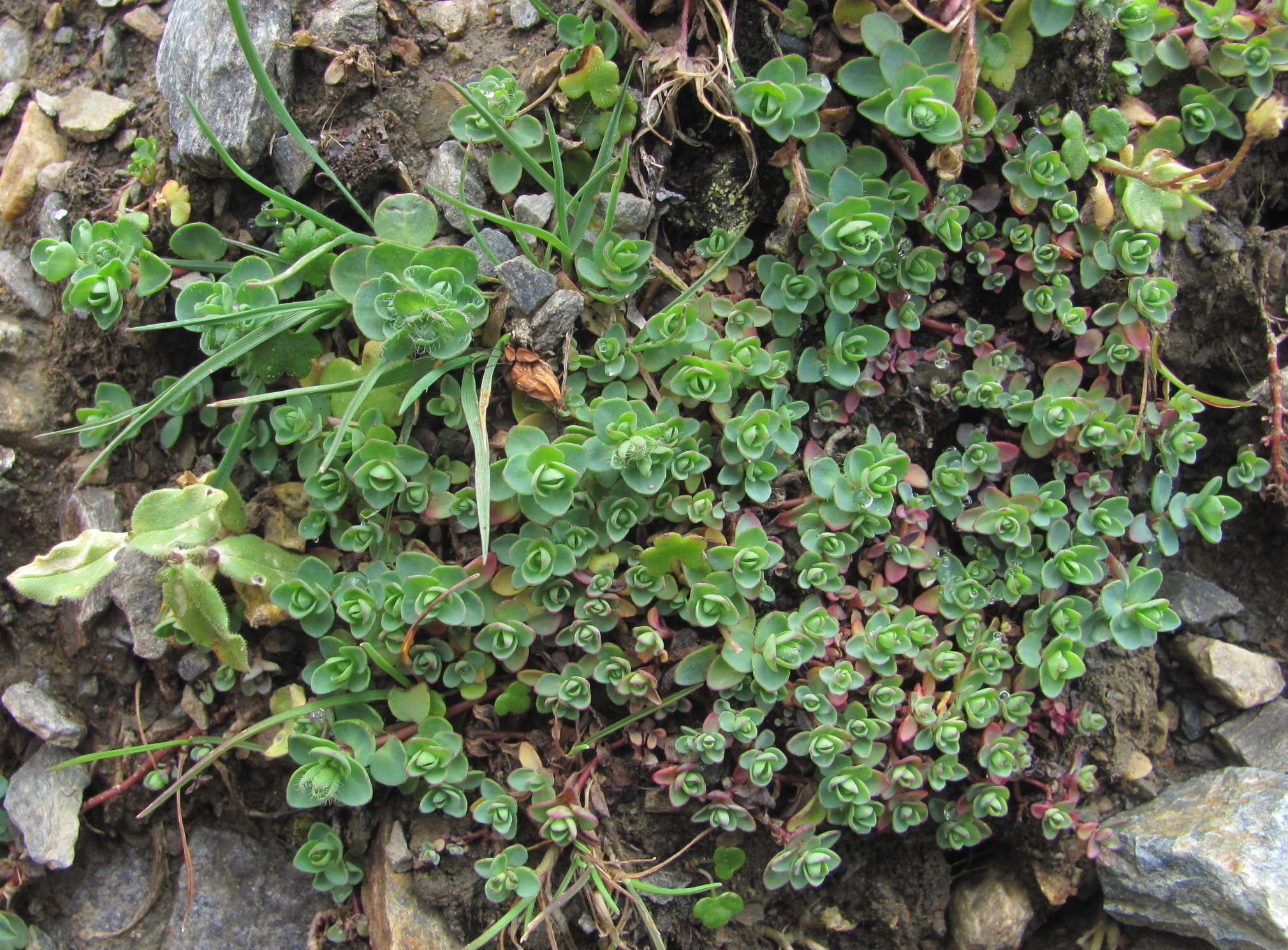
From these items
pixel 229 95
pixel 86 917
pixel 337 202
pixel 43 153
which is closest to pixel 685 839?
pixel 86 917

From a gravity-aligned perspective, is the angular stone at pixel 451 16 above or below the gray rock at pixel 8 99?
above

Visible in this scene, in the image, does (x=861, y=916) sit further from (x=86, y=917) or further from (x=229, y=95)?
(x=229, y=95)

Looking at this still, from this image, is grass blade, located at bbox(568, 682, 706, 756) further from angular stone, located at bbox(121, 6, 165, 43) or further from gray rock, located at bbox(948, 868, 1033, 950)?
angular stone, located at bbox(121, 6, 165, 43)

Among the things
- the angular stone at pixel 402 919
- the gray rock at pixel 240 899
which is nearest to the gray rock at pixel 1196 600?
the angular stone at pixel 402 919

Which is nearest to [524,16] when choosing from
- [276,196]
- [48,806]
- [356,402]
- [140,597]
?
[276,196]

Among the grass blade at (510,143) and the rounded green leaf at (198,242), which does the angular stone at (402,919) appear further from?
the grass blade at (510,143)

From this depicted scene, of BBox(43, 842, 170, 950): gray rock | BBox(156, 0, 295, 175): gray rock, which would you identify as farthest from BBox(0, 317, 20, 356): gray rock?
BBox(43, 842, 170, 950): gray rock
